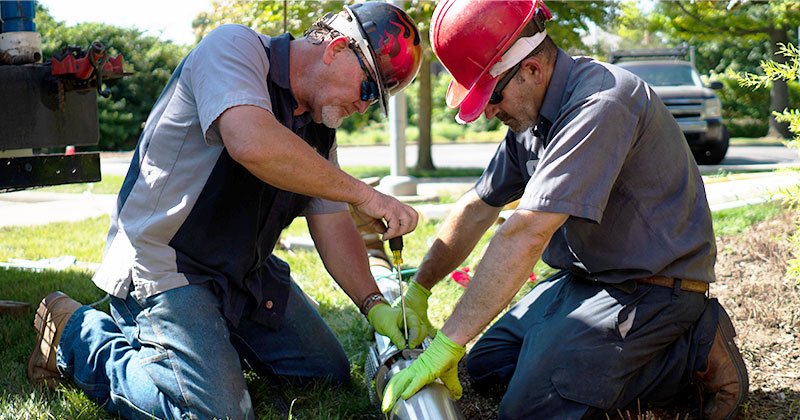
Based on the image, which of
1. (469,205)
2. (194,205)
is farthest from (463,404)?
(194,205)

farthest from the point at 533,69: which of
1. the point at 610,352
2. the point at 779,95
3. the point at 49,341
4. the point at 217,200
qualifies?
the point at 779,95

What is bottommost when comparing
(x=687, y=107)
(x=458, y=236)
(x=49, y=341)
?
(x=687, y=107)

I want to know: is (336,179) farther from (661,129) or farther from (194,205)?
(661,129)

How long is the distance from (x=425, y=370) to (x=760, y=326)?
198 cm

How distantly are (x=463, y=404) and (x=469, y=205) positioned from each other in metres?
0.87

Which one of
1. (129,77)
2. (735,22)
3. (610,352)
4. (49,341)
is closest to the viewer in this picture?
(610,352)

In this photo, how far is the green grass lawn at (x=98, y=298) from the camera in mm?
3168

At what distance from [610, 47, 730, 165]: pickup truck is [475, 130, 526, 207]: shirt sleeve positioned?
10.3 meters

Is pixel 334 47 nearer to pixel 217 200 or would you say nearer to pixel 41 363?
pixel 217 200

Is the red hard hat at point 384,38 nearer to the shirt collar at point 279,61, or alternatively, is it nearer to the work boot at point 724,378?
the shirt collar at point 279,61

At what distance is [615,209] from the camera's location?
2912 millimetres

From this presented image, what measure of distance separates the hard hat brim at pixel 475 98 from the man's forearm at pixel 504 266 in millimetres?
481

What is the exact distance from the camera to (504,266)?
2.69 metres

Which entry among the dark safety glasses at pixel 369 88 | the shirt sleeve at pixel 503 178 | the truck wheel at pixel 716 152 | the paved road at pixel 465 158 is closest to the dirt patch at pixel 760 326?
the shirt sleeve at pixel 503 178
